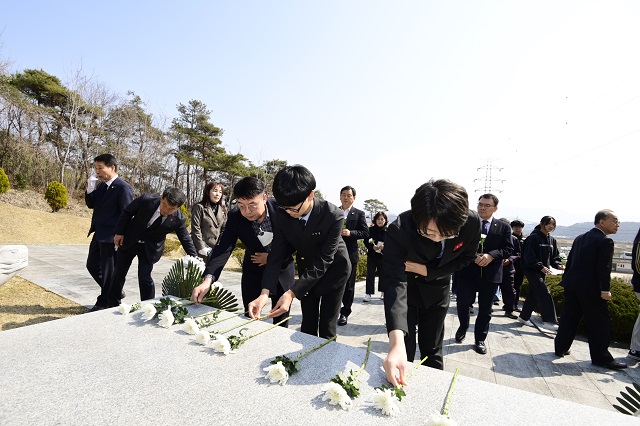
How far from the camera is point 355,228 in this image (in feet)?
18.2

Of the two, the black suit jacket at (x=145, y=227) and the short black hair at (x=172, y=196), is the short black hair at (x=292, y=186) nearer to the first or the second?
the short black hair at (x=172, y=196)

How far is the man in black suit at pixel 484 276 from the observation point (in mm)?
4148

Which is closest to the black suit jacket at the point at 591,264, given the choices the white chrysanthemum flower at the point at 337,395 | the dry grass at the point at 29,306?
the white chrysanthemum flower at the point at 337,395

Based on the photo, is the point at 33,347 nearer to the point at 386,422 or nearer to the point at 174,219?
the point at 386,422

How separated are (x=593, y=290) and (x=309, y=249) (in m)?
3.63

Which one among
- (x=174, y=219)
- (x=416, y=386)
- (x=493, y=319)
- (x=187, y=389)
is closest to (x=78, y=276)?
(x=174, y=219)

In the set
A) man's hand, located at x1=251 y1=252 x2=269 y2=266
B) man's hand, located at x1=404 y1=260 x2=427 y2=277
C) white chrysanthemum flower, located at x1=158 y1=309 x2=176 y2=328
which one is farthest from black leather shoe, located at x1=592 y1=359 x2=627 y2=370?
white chrysanthemum flower, located at x1=158 y1=309 x2=176 y2=328

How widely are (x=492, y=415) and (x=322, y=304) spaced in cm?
145

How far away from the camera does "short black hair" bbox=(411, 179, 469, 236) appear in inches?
64.5

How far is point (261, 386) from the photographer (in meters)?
1.32

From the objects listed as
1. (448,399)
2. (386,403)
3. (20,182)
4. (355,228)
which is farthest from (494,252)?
(20,182)

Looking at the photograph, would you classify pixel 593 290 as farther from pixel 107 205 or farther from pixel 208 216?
pixel 107 205

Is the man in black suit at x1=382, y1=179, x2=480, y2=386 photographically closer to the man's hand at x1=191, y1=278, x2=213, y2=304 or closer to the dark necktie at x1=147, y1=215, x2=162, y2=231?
the man's hand at x1=191, y1=278, x2=213, y2=304

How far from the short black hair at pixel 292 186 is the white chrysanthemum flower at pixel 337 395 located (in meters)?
1.13
